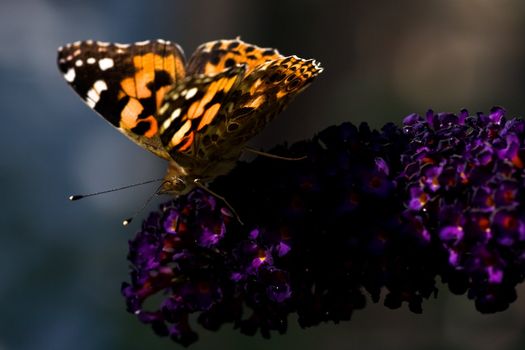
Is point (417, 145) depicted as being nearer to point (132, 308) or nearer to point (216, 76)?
point (216, 76)

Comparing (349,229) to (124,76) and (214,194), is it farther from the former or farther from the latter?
(124,76)

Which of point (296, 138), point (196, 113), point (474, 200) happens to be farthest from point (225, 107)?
point (296, 138)

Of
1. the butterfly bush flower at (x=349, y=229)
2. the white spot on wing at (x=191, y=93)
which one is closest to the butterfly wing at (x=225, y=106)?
the white spot on wing at (x=191, y=93)

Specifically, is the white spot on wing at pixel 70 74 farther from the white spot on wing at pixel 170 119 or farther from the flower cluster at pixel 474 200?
the flower cluster at pixel 474 200

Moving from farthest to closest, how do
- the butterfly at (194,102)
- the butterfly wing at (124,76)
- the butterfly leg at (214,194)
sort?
the butterfly wing at (124,76), the butterfly leg at (214,194), the butterfly at (194,102)

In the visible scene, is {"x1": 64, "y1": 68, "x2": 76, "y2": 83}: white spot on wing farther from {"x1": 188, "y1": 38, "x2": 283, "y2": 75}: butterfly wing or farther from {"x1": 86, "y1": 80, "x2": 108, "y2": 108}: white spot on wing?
{"x1": 188, "y1": 38, "x2": 283, "y2": 75}: butterfly wing

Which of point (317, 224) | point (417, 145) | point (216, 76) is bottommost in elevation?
point (317, 224)

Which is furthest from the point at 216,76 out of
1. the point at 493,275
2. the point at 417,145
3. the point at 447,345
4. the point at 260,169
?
the point at 447,345
